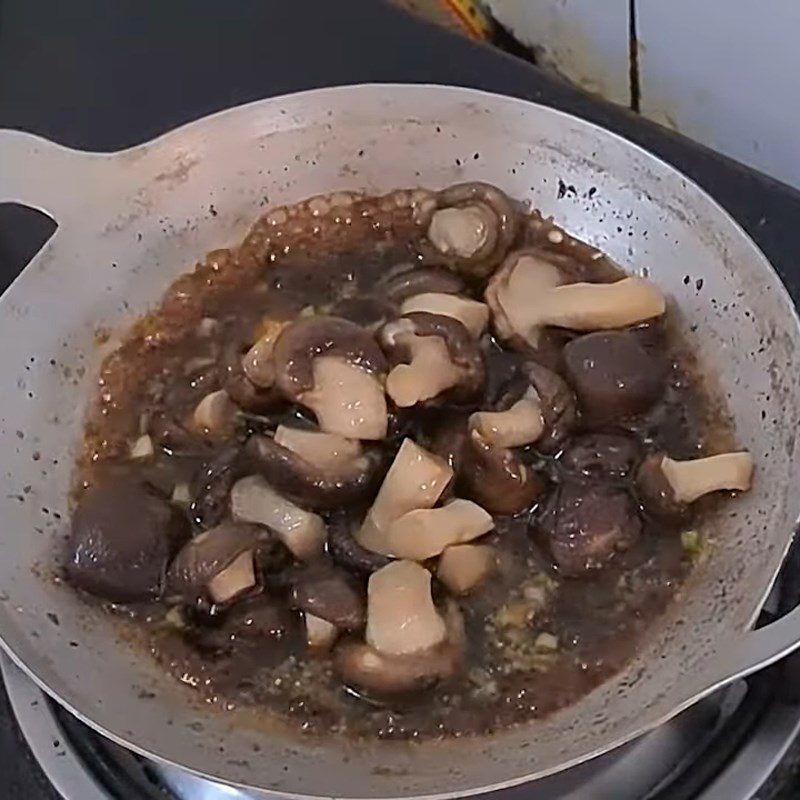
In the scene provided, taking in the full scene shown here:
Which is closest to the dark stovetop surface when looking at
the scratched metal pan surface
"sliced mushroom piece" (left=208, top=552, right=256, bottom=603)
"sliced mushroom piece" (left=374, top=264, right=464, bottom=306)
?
the scratched metal pan surface

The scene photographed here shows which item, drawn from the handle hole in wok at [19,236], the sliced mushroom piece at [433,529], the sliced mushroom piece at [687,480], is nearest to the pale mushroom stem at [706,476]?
the sliced mushroom piece at [687,480]

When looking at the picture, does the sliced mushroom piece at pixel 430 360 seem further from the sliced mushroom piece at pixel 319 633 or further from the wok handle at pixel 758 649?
the wok handle at pixel 758 649

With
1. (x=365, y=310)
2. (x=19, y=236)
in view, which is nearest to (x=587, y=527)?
(x=365, y=310)

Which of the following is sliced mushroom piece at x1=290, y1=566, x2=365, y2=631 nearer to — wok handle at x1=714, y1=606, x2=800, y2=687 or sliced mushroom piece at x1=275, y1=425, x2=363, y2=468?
sliced mushroom piece at x1=275, y1=425, x2=363, y2=468

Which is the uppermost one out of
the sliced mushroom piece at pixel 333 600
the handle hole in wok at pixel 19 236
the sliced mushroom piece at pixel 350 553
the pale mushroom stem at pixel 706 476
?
the pale mushroom stem at pixel 706 476

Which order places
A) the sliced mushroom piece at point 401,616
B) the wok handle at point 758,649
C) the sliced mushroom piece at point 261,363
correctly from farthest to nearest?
1. the sliced mushroom piece at point 261,363
2. the sliced mushroom piece at point 401,616
3. the wok handle at point 758,649

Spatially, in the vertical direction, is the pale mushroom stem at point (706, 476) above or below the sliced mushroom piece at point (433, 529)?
above
